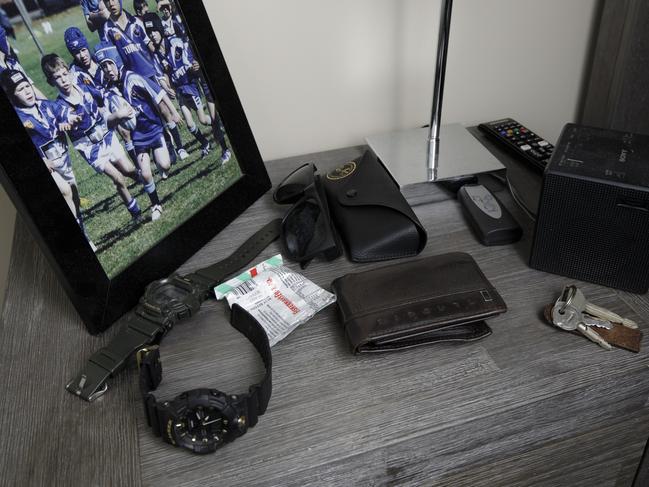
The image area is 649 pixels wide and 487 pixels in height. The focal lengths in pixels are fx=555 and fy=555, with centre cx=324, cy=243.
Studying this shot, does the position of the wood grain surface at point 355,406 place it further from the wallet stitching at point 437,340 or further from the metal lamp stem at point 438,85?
the metal lamp stem at point 438,85

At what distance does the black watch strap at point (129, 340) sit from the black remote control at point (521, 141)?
472 mm

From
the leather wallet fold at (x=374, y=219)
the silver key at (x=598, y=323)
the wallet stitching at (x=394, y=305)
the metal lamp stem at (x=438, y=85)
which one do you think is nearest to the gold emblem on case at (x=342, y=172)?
the leather wallet fold at (x=374, y=219)

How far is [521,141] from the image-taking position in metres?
0.90

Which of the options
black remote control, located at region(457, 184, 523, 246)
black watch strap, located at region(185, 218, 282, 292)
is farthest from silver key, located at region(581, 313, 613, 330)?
black watch strap, located at region(185, 218, 282, 292)

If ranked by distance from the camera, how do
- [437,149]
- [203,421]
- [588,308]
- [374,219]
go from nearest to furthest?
1. [203,421]
2. [588,308]
3. [374,219]
4. [437,149]

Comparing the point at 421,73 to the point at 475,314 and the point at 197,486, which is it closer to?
the point at 475,314

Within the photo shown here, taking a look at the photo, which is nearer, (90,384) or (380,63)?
(90,384)

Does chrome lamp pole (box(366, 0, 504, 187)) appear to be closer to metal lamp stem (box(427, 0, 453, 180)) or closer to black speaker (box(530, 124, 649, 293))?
metal lamp stem (box(427, 0, 453, 180))

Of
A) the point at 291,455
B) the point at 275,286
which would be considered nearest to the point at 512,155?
the point at 275,286

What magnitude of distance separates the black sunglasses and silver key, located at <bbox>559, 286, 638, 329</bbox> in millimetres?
272

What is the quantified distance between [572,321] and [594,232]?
0.10m

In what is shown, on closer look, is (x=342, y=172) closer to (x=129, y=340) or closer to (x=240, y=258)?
(x=240, y=258)

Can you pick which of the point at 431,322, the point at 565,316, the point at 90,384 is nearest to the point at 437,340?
the point at 431,322

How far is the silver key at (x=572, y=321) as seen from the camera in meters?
0.58
